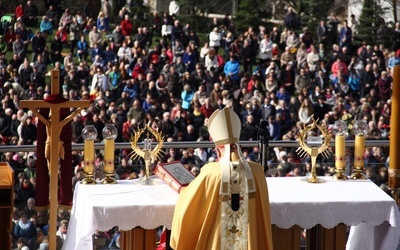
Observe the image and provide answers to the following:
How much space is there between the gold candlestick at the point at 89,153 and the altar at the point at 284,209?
8 centimetres

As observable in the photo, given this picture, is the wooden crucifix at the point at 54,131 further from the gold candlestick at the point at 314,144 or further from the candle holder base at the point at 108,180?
the gold candlestick at the point at 314,144

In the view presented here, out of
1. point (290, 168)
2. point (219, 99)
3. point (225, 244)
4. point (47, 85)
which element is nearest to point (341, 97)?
point (219, 99)

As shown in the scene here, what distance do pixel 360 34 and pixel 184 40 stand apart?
4839 mm

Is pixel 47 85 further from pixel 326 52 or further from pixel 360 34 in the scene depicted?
pixel 360 34

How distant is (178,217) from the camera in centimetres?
781

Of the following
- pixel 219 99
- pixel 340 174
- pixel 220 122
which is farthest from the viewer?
pixel 219 99

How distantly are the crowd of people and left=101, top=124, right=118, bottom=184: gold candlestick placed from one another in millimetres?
9718

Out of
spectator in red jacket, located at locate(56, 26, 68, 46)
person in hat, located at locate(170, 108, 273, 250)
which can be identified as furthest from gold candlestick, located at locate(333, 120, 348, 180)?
spectator in red jacket, located at locate(56, 26, 68, 46)

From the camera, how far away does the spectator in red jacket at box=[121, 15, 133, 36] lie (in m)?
27.5

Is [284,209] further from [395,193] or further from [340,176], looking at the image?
[395,193]

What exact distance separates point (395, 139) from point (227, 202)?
1.63 meters

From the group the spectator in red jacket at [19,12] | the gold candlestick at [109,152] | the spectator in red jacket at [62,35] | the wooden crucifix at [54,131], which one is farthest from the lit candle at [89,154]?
the spectator in red jacket at [19,12]

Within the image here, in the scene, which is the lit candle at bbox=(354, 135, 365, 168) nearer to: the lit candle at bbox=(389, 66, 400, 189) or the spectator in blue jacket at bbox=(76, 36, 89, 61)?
the lit candle at bbox=(389, 66, 400, 189)

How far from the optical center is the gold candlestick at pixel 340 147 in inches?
346
